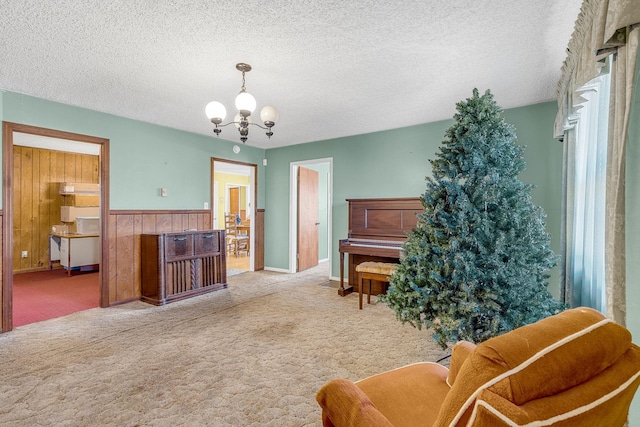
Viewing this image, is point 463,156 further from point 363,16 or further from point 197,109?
point 197,109

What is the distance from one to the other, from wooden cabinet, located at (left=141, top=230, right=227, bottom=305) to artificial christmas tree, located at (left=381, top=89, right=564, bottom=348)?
128 inches

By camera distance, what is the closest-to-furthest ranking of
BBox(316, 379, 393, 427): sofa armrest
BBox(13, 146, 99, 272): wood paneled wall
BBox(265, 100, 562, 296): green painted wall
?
BBox(316, 379, 393, 427): sofa armrest, BBox(265, 100, 562, 296): green painted wall, BBox(13, 146, 99, 272): wood paneled wall

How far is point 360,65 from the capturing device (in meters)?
2.60

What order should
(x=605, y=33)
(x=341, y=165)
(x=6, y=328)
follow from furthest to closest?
(x=341, y=165) → (x=6, y=328) → (x=605, y=33)

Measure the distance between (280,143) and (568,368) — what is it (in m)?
5.37

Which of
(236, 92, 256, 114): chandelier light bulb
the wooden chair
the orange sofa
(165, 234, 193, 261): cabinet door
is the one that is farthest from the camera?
the wooden chair

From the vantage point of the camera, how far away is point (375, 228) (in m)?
4.47

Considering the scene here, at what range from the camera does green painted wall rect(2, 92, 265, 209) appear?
133 inches

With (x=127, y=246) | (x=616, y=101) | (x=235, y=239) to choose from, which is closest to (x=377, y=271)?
(x=616, y=101)

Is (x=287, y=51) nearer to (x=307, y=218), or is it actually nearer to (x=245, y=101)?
(x=245, y=101)

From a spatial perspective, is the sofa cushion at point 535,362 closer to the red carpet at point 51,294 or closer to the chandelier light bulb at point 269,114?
the chandelier light bulb at point 269,114

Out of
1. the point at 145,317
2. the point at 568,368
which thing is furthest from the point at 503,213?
the point at 145,317

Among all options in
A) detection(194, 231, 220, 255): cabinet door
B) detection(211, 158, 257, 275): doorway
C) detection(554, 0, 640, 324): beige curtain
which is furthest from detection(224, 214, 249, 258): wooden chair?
detection(554, 0, 640, 324): beige curtain

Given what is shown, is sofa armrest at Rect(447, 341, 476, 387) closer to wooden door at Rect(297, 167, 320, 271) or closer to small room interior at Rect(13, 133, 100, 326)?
wooden door at Rect(297, 167, 320, 271)
